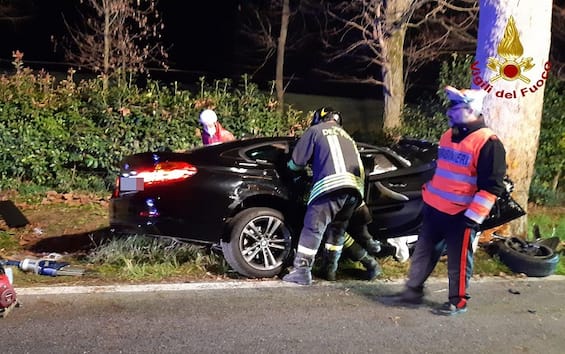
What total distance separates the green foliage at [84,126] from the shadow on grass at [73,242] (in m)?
1.93

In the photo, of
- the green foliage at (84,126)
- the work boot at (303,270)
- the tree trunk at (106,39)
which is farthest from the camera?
the tree trunk at (106,39)

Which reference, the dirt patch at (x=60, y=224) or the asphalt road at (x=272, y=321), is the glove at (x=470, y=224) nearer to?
the asphalt road at (x=272, y=321)

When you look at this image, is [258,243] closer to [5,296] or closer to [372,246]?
[372,246]

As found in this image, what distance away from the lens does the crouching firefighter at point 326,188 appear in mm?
5557

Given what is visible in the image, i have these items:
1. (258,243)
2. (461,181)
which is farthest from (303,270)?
(461,181)

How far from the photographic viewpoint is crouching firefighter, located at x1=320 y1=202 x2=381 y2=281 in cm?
582

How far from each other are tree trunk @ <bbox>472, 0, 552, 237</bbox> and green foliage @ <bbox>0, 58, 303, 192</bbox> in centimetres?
384

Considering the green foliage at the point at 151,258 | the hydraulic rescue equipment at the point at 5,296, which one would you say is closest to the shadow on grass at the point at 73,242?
the green foliage at the point at 151,258

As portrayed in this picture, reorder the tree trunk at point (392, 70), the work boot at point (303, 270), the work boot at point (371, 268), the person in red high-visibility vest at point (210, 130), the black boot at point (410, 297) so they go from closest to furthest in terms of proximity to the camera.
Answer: the black boot at point (410, 297) < the work boot at point (303, 270) < the work boot at point (371, 268) < the person in red high-visibility vest at point (210, 130) < the tree trunk at point (392, 70)

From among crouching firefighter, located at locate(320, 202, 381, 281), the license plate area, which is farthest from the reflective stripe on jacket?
the license plate area

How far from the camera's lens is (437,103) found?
416 inches

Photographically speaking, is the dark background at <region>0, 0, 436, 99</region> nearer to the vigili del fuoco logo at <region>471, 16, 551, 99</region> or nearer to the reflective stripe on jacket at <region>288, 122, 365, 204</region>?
the vigili del fuoco logo at <region>471, 16, 551, 99</region>

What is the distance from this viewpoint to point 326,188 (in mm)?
5547

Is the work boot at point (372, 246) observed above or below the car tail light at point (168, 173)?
below
